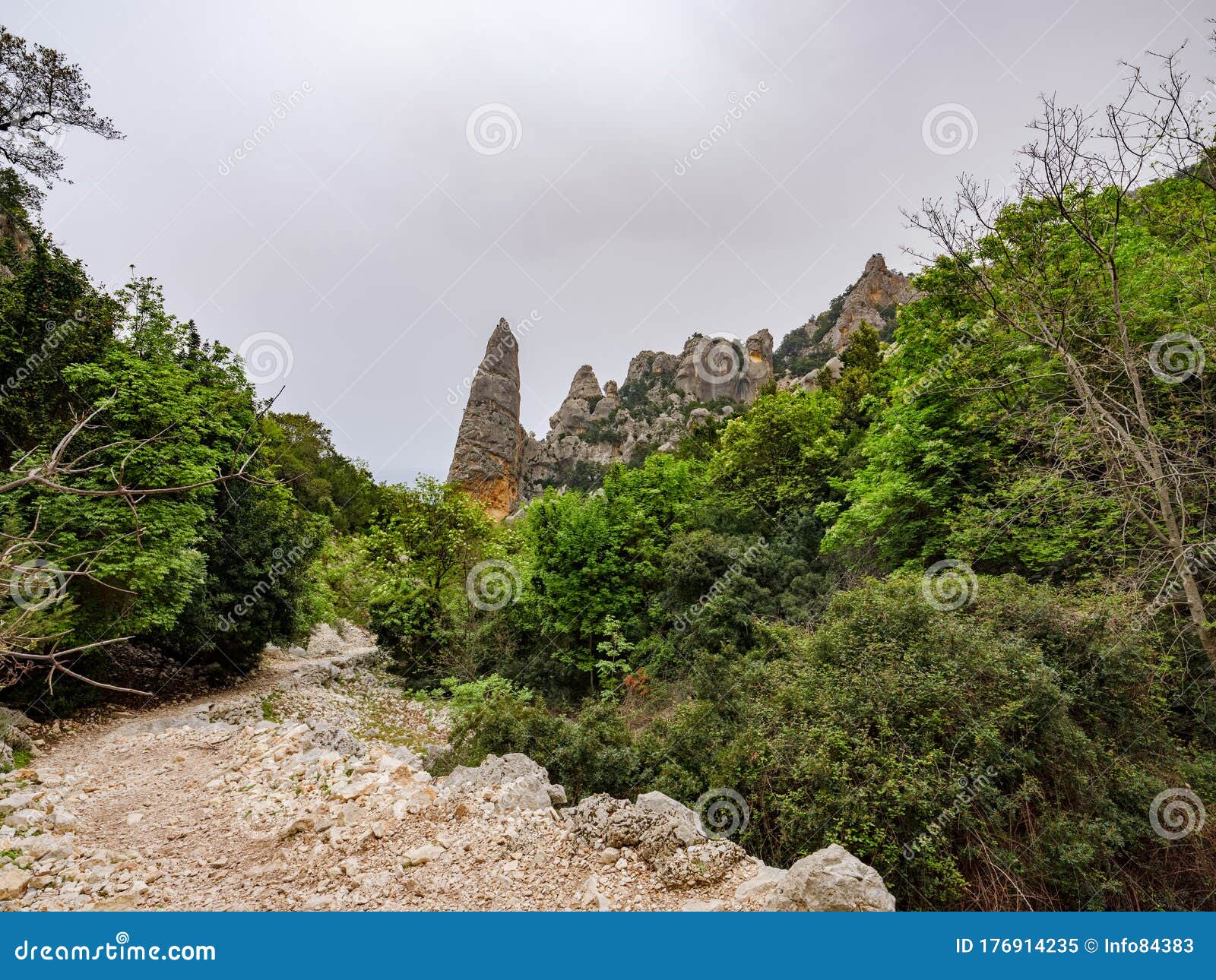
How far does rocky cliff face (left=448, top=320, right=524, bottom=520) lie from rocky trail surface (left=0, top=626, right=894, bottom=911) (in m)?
45.8

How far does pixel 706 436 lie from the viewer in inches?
1201

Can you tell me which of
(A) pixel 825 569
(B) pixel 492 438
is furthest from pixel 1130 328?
(B) pixel 492 438

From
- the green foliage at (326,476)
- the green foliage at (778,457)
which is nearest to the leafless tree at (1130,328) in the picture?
the green foliage at (778,457)

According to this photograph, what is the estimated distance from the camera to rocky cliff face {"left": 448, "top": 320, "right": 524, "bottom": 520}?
176 feet

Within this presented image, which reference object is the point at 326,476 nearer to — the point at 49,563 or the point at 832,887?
the point at 49,563

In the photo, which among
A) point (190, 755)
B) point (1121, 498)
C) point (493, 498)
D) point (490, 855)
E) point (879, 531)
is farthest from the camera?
point (493, 498)

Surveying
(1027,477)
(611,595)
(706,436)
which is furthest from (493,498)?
(1027,477)

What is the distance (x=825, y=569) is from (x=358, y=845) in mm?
11930

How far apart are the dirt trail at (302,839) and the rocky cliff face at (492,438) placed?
149ft

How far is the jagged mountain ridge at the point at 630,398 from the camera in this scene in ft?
182

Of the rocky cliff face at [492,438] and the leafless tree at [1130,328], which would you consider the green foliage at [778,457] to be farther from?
the rocky cliff face at [492,438]

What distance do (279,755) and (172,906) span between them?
3.16m

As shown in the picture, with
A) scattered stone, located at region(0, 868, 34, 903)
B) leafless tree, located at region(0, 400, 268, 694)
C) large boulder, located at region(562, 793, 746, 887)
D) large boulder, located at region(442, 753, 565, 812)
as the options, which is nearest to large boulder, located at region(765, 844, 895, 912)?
large boulder, located at region(562, 793, 746, 887)

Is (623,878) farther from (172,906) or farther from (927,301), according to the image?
(927,301)
